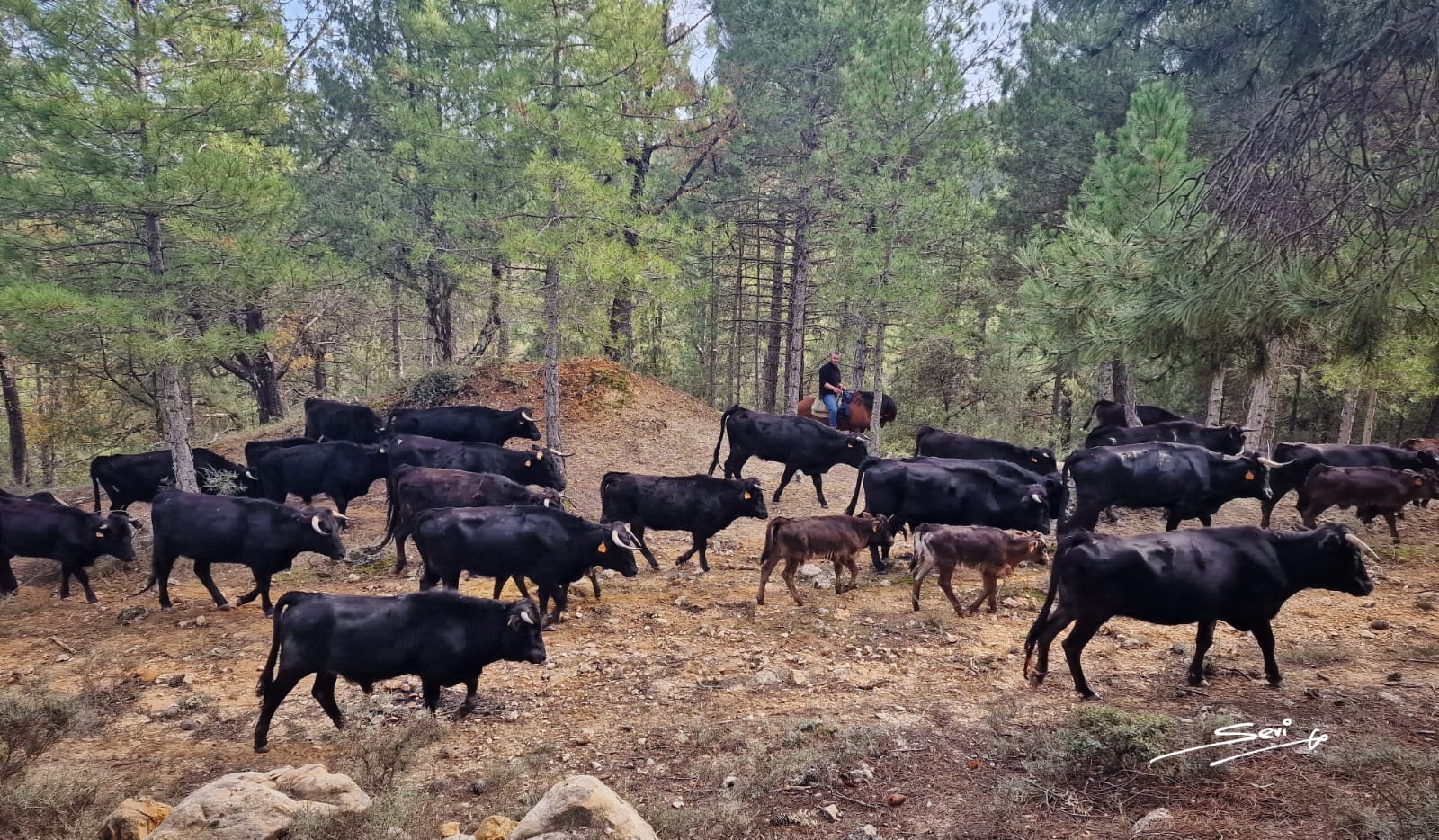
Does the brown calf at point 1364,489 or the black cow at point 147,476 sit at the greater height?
the brown calf at point 1364,489

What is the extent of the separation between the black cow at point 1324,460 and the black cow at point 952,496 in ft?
15.8

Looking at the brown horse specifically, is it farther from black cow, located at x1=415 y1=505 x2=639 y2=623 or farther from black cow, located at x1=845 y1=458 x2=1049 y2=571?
black cow, located at x1=415 y1=505 x2=639 y2=623

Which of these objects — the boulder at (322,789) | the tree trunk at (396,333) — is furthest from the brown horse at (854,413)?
the boulder at (322,789)

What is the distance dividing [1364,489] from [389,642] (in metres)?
14.1

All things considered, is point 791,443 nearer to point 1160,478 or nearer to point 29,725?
point 1160,478

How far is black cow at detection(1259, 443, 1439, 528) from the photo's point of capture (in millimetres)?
13195

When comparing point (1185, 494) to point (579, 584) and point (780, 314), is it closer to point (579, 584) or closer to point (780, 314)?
point (579, 584)

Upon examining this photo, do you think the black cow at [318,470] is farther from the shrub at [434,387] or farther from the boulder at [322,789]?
the boulder at [322,789]

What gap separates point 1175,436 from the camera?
15.0 meters

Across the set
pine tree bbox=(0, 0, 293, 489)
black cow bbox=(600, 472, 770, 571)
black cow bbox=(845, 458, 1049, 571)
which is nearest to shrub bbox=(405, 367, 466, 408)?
pine tree bbox=(0, 0, 293, 489)

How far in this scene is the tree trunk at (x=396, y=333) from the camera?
79.3 feet

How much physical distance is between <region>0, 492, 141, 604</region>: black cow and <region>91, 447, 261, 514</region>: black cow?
291cm

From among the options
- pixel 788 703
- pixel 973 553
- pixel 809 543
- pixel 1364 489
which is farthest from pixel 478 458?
pixel 1364 489

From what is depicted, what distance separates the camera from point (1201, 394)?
26.4m
